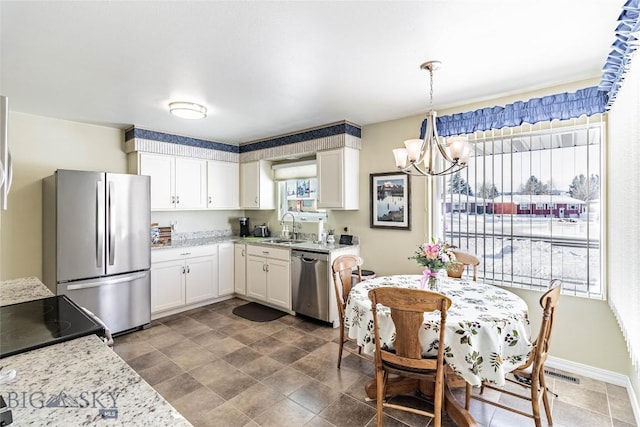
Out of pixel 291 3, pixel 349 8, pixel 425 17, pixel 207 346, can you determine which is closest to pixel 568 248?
pixel 425 17

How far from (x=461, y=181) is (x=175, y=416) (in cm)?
320

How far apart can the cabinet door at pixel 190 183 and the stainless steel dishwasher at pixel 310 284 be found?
173 cm

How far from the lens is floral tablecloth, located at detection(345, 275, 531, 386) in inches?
68.9

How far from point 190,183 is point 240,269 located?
147 cm

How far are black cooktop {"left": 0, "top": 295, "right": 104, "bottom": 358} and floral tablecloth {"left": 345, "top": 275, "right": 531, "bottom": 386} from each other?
4.94 ft

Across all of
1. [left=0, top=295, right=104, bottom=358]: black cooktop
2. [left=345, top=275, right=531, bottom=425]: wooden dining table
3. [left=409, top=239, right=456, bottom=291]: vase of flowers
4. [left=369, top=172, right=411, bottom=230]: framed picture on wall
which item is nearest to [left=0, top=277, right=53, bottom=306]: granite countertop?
[left=0, top=295, right=104, bottom=358]: black cooktop

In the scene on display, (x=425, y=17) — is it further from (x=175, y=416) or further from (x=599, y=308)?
(x=599, y=308)

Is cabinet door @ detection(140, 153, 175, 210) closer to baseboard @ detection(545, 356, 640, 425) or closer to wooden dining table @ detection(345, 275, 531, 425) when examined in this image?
wooden dining table @ detection(345, 275, 531, 425)

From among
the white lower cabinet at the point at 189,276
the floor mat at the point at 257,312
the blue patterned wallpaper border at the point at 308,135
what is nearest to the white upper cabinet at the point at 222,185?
the blue patterned wallpaper border at the point at 308,135

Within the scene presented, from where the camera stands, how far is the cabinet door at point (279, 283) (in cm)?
410

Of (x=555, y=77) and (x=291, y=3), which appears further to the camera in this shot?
(x=555, y=77)

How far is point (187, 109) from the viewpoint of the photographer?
3.13 meters

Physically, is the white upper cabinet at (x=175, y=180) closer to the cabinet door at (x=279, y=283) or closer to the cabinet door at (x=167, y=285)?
the cabinet door at (x=167, y=285)

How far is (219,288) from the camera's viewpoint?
462cm
